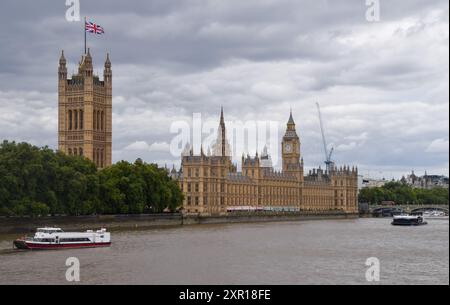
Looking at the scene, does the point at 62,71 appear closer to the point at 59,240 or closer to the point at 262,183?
the point at 262,183

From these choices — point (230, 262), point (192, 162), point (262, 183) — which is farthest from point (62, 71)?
point (230, 262)

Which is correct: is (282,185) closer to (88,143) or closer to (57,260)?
(88,143)

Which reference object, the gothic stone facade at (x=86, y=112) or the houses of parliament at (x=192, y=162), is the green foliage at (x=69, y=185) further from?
the gothic stone facade at (x=86, y=112)

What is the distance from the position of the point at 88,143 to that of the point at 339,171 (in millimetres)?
69833

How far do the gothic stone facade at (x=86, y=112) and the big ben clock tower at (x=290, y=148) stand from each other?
1799 inches

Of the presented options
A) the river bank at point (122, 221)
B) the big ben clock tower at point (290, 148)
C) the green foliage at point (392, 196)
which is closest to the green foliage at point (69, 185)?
the river bank at point (122, 221)

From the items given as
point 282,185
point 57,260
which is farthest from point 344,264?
point 282,185

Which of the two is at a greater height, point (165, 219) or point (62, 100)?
point (62, 100)

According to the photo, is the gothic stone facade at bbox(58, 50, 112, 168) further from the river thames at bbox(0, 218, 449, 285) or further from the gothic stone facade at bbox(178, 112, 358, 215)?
the river thames at bbox(0, 218, 449, 285)

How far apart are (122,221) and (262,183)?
197 feet

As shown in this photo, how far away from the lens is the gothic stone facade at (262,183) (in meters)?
119

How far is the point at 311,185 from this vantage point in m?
163

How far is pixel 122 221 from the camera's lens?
83938 millimetres

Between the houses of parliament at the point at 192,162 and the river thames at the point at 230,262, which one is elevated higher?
the houses of parliament at the point at 192,162
